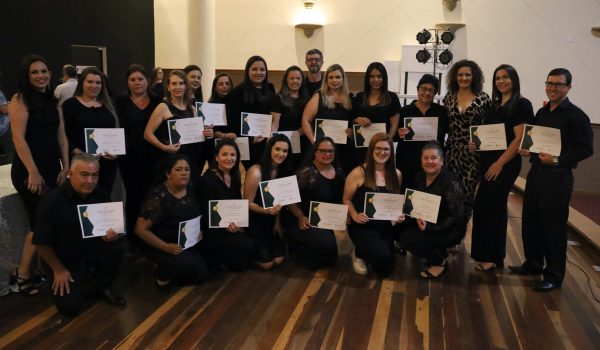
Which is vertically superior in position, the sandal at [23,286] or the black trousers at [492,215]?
the black trousers at [492,215]

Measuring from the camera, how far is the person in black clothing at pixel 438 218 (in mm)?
3383

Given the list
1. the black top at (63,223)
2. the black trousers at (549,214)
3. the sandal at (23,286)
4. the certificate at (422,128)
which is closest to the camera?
the black top at (63,223)

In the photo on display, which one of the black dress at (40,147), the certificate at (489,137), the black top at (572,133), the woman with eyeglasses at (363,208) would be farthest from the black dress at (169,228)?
the black top at (572,133)

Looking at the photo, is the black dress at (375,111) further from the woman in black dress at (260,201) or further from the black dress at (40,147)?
the black dress at (40,147)

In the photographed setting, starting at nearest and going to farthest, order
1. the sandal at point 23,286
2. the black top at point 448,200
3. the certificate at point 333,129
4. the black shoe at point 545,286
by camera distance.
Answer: the sandal at point 23,286 → the black shoe at point 545,286 → the black top at point 448,200 → the certificate at point 333,129

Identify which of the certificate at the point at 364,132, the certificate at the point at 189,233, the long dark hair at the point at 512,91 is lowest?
the certificate at the point at 189,233

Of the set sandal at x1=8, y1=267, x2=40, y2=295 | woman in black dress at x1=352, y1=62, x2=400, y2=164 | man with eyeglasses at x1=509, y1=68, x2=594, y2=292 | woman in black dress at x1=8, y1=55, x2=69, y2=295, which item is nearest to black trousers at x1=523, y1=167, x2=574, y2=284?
man with eyeglasses at x1=509, y1=68, x2=594, y2=292

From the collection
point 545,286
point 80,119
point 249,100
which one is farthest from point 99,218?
point 545,286

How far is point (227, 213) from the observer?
331 cm

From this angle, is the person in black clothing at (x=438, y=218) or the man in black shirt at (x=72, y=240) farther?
the person in black clothing at (x=438, y=218)

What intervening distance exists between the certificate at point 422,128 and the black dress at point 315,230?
655mm

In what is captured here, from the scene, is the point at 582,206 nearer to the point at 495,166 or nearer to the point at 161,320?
the point at 495,166

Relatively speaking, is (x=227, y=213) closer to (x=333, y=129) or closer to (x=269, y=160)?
(x=269, y=160)

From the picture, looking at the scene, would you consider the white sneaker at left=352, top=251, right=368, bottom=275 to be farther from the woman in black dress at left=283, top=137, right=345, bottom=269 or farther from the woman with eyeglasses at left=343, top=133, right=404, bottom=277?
the woman in black dress at left=283, top=137, right=345, bottom=269
